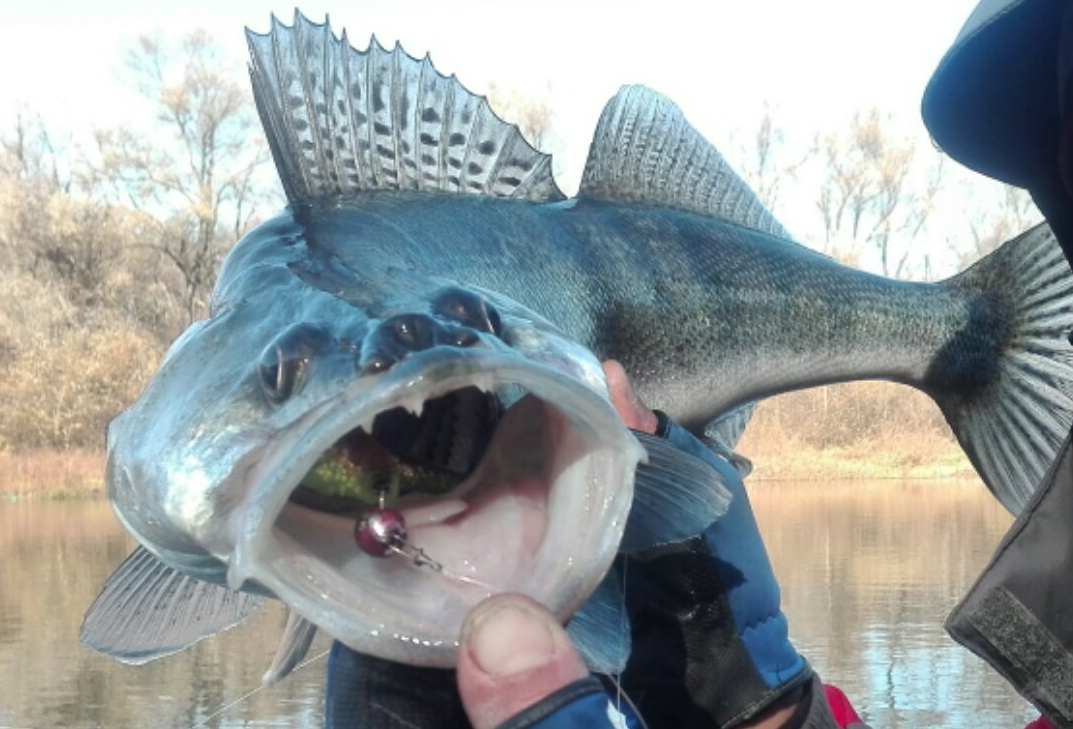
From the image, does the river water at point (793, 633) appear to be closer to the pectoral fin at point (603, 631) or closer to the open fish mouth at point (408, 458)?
the pectoral fin at point (603, 631)

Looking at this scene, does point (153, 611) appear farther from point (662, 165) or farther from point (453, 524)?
point (662, 165)

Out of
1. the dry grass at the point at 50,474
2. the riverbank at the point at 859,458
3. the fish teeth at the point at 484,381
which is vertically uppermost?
the fish teeth at the point at 484,381

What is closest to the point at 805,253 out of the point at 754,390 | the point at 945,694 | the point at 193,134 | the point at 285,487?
the point at 754,390

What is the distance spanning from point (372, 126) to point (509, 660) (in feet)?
4.72

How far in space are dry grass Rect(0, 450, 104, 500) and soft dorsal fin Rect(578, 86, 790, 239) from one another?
2084 cm

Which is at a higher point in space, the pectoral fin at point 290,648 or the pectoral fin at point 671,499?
the pectoral fin at point 671,499

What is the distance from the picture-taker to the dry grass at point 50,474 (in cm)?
2319

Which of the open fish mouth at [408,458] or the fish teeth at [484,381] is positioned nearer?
the fish teeth at [484,381]

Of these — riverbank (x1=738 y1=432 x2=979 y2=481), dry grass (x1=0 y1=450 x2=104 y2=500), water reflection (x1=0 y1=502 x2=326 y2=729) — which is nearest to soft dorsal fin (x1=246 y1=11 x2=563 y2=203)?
water reflection (x1=0 y1=502 x2=326 y2=729)

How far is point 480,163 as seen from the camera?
2.71 m

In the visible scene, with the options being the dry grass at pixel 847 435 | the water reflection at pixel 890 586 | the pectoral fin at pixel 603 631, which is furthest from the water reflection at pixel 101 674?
the dry grass at pixel 847 435

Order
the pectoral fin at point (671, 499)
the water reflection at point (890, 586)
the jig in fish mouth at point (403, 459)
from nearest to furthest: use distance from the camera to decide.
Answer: the jig in fish mouth at point (403, 459), the pectoral fin at point (671, 499), the water reflection at point (890, 586)

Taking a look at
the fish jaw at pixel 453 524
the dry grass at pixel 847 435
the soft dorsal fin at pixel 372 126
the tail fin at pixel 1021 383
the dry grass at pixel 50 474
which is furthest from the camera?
the dry grass at pixel 50 474

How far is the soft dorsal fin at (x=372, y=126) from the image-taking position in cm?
245
